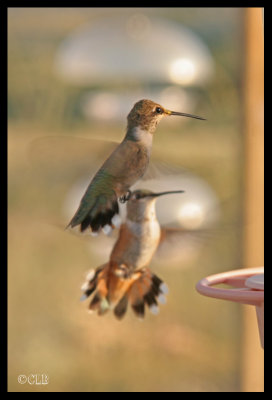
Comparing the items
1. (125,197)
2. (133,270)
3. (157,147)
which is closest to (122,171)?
(125,197)

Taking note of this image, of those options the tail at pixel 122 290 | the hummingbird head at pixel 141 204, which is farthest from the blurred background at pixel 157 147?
the hummingbird head at pixel 141 204

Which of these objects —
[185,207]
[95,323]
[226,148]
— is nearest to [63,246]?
[95,323]

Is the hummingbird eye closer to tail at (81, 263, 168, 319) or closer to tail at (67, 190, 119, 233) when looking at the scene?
tail at (67, 190, 119, 233)

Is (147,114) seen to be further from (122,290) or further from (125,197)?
(122,290)

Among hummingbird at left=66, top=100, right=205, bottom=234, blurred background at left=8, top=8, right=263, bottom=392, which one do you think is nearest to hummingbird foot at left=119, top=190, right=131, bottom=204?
hummingbird at left=66, top=100, right=205, bottom=234

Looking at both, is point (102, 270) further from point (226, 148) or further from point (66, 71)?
point (226, 148)
